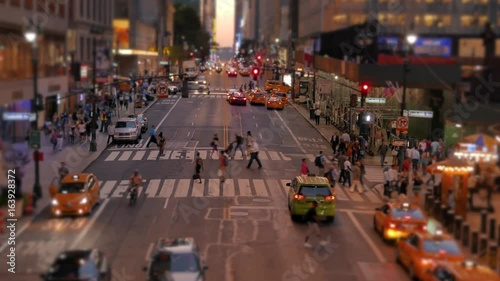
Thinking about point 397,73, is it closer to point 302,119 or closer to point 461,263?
point 302,119

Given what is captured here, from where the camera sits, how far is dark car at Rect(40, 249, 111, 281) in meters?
15.9

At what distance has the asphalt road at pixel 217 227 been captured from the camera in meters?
20.1

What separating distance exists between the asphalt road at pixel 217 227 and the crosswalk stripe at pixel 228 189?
4 centimetres

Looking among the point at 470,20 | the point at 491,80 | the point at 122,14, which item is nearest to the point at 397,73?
the point at 491,80

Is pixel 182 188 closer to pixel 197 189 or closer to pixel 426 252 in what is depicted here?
pixel 197 189

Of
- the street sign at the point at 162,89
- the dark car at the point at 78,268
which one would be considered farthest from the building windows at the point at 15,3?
the street sign at the point at 162,89

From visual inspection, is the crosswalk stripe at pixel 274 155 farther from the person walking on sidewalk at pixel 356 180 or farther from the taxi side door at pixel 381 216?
the taxi side door at pixel 381 216

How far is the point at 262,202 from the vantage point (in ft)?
98.8

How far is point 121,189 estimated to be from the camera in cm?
3281

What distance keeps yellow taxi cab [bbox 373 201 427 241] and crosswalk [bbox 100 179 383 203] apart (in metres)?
7.75

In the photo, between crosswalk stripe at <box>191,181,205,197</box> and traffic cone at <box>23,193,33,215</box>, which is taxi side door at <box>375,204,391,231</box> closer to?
crosswalk stripe at <box>191,181,205,197</box>

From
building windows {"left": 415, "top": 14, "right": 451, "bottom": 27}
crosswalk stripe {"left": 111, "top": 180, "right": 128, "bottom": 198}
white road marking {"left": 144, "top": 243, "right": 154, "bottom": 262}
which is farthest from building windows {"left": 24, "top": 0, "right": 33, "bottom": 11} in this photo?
white road marking {"left": 144, "top": 243, "right": 154, "bottom": 262}

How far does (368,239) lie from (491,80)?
24826mm

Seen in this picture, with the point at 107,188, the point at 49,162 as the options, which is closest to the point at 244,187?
the point at 107,188
